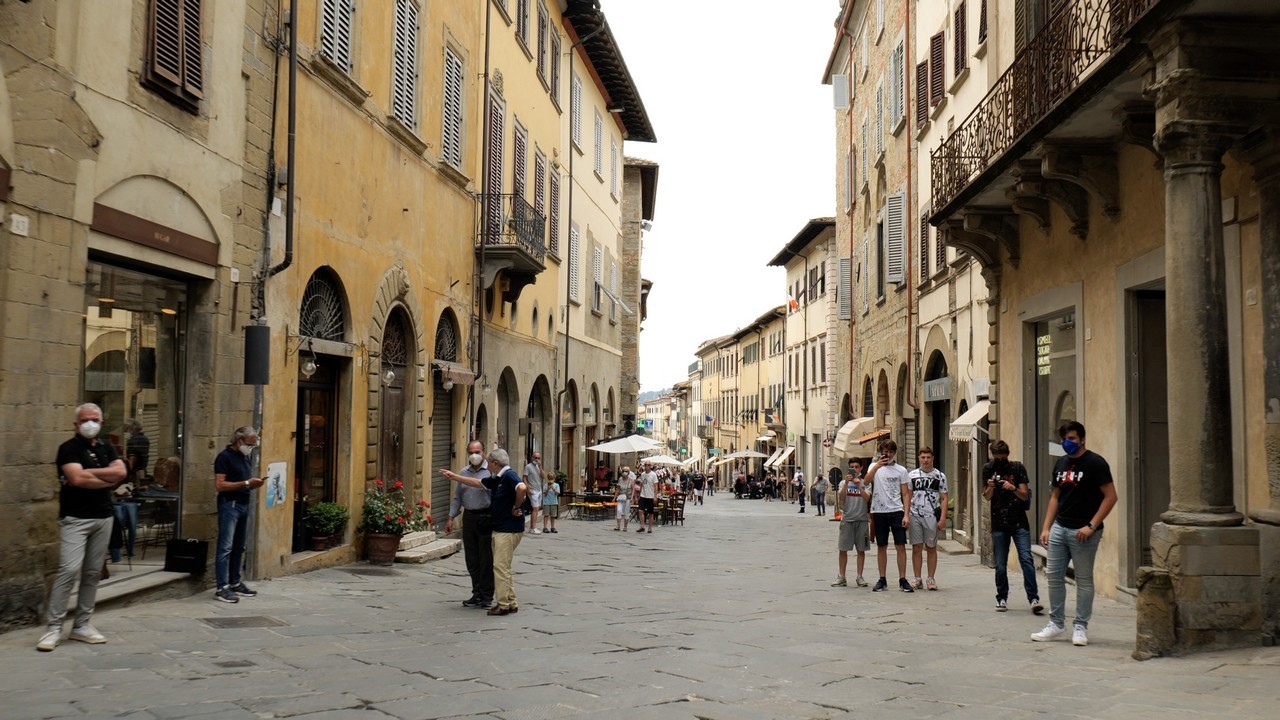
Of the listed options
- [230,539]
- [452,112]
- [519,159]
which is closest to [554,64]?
[519,159]

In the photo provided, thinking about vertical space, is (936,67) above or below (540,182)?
above

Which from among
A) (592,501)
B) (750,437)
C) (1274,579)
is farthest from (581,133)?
(750,437)

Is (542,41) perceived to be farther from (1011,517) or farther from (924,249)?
(1011,517)

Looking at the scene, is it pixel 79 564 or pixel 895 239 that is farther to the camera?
pixel 895 239

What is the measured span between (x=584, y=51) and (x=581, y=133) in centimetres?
223

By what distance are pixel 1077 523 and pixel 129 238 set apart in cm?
793

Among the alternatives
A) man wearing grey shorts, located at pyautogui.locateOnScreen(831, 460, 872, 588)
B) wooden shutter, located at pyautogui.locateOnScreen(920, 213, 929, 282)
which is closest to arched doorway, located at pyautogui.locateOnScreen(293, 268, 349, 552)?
man wearing grey shorts, located at pyautogui.locateOnScreen(831, 460, 872, 588)

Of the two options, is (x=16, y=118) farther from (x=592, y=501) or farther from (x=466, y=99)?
(x=592, y=501)

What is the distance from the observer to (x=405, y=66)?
15883 mm

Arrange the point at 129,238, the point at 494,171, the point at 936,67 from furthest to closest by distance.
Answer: the point at 494,171, the point at 936,67, the point at 129,238

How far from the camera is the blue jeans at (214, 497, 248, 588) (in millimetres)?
10094

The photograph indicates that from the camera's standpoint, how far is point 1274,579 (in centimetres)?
774

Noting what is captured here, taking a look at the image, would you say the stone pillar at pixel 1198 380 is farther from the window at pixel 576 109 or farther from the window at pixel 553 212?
the window at pixel 576 109

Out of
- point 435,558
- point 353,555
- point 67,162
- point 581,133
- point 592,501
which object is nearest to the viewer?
point 67,162
